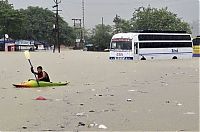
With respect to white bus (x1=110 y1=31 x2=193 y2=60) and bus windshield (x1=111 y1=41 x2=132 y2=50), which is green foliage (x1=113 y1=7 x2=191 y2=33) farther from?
bus windshield (x1=111 y1=41 x2=132 y2=50)

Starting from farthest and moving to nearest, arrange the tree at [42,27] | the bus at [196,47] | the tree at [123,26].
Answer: the tree at [42,27]
the tree at [123,26]
the bus at [196,47]

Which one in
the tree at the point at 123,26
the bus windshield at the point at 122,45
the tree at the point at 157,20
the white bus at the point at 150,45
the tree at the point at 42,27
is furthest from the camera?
the tree at the point at 42,27

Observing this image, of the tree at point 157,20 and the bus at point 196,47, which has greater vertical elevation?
the tree at point 157,20

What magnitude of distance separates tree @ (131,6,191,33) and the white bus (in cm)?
3458

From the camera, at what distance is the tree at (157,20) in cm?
8062

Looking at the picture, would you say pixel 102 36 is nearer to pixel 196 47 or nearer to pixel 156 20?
pixel 156 20

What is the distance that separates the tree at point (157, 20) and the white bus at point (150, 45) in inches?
1361

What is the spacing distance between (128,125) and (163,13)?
247ft

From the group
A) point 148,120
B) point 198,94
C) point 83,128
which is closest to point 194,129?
point 148,120

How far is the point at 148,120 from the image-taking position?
8336 mm

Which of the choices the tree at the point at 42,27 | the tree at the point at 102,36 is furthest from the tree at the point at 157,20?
the tree at the point at 42,27

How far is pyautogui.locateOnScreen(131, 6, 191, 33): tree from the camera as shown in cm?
8062

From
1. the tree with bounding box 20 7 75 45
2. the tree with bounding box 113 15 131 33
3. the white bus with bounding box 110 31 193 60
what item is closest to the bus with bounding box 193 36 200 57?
the white bus with bounding box 110 31 193 60

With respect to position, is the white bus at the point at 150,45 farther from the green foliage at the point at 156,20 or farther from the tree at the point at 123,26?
the tree at the point at 123,26
